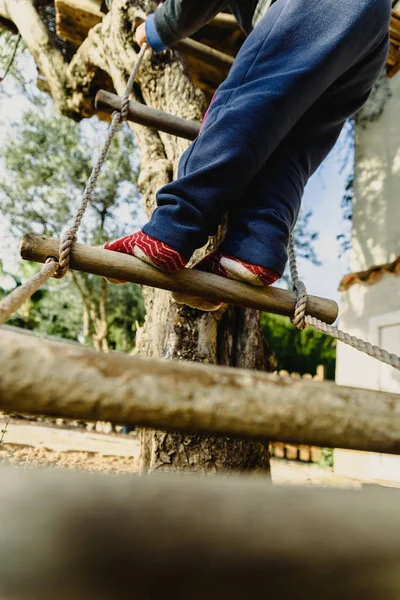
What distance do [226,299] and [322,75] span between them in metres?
0.69

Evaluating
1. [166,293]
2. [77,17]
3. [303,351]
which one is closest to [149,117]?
[166,293]

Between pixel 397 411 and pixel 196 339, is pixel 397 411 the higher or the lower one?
the lower one

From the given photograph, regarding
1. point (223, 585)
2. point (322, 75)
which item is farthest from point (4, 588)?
point (322, 75)

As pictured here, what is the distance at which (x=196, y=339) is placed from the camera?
2139 millimetres

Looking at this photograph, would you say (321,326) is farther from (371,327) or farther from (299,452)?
(299,452)

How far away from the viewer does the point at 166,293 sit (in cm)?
233

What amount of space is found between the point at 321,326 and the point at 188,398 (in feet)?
2.75

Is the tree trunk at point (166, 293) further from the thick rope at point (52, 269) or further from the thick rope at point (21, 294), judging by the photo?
the thick rope at point (21, 294)

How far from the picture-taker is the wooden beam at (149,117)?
6.60ft

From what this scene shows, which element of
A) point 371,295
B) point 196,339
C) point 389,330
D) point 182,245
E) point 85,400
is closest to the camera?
point 85,400

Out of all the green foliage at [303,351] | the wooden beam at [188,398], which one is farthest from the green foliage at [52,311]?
the wooden beam at [188,398]

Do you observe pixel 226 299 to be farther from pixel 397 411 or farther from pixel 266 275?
pixel 397 411

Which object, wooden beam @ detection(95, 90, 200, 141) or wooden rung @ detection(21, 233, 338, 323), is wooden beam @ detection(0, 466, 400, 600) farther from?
wooden beam @ detection(95, 90, 200, 141)

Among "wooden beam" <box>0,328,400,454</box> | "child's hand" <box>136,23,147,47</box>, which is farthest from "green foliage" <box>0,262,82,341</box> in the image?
"wooden beam" <box>0,328,400,454</box>
